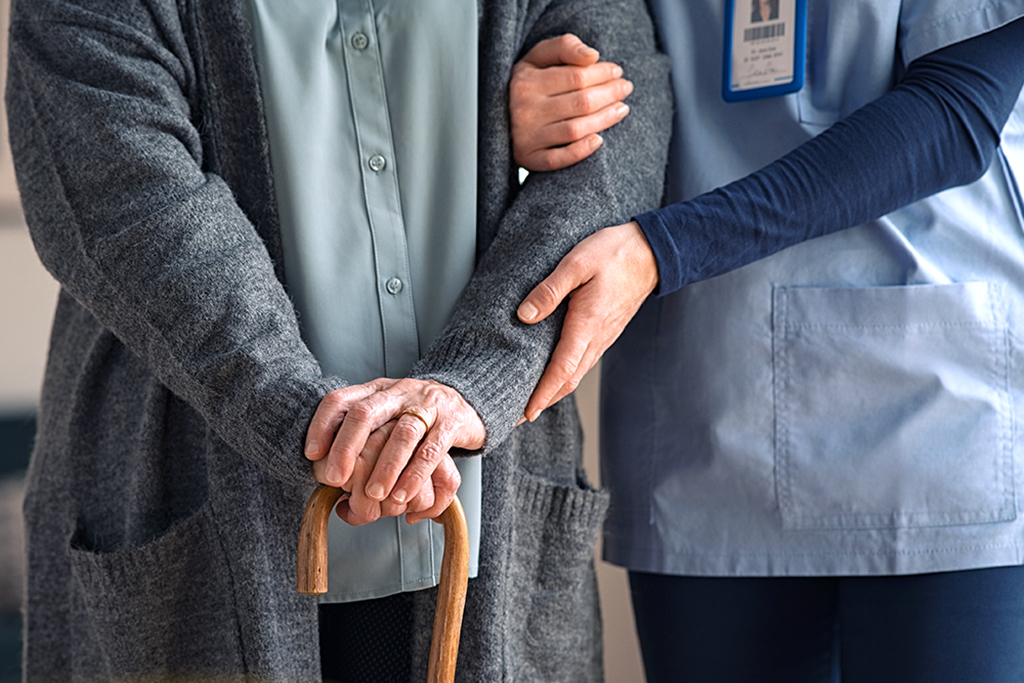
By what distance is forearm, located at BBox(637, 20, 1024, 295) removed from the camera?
86 cm

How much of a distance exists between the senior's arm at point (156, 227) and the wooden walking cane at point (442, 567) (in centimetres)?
4

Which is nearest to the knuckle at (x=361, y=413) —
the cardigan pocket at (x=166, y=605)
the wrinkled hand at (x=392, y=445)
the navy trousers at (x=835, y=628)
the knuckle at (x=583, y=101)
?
the wrinkled hand at (x=392, y=445)

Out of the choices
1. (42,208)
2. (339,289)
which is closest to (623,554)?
(339,289)

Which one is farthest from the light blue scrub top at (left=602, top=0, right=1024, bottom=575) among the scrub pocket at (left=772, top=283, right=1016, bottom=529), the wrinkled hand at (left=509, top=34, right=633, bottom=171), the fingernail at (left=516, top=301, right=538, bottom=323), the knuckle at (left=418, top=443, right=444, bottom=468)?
the knuckle at (left=418, top=443, right=444, bottom=468)

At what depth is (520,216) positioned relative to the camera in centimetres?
88

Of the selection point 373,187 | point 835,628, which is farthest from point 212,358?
point 835,628

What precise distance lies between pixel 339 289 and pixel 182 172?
0.17 m

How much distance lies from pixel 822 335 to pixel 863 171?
17 cm

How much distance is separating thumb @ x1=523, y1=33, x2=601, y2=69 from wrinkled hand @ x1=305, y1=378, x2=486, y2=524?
367 mm

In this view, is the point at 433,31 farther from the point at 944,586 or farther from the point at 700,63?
the point at 944,586

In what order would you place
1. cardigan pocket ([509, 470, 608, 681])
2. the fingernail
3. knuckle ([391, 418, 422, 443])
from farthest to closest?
1. cardigan pocket ([509, 470, 608, 681])
2. the fingernail
3. knuckle ([391, 418, 422, 443])

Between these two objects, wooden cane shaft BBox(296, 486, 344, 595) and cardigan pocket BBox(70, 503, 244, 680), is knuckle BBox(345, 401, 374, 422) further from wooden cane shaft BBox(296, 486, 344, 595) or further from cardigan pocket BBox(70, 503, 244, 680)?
cardigan pocket BBox(70, 503, 244, 680)

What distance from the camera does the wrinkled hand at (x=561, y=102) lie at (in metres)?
0.88

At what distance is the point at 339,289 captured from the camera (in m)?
0.86
